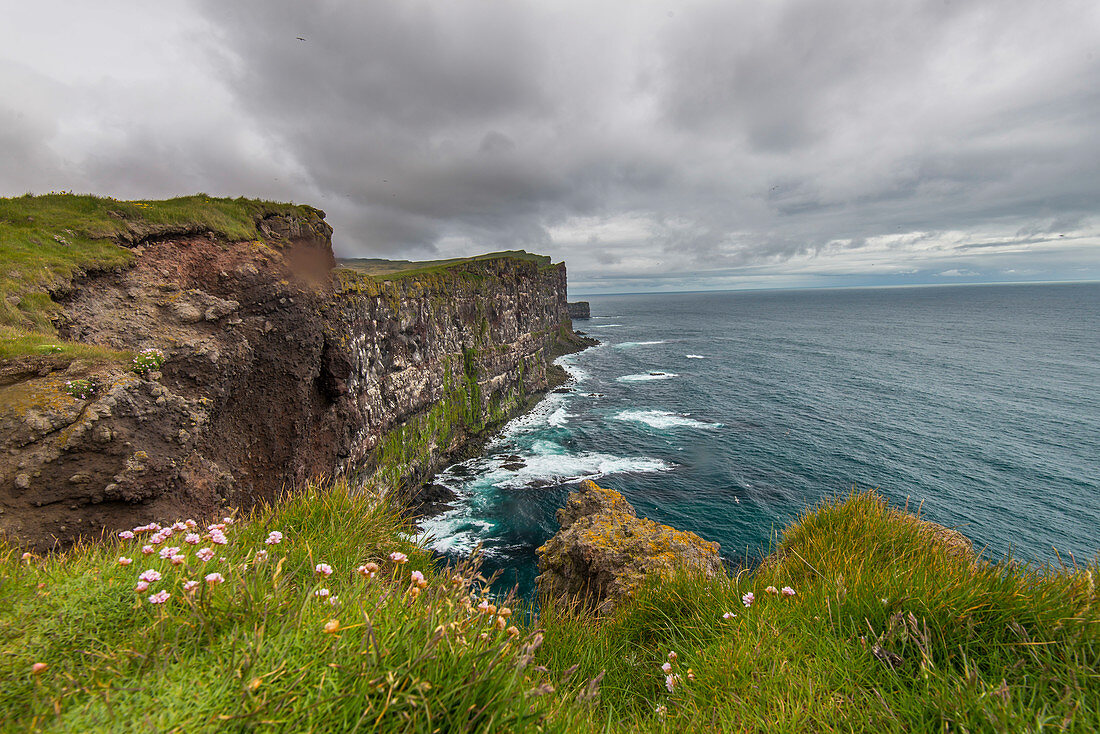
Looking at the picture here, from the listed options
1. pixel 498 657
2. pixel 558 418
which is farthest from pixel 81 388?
pixel 558 418

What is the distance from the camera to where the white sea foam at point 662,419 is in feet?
163

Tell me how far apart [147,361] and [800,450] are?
4682 cm

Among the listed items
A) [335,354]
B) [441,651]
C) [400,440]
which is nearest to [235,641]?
[441,651]

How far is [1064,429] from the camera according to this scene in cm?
4238

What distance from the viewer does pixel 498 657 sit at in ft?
8.60

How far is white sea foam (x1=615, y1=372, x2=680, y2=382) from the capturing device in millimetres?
73525

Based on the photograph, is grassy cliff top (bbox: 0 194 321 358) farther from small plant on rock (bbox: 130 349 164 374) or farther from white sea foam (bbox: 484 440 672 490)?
white sea foam (bbox: 484 440 672 490)

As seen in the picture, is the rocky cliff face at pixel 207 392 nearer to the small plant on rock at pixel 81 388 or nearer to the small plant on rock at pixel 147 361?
the small plant on rock at pixel 81 388

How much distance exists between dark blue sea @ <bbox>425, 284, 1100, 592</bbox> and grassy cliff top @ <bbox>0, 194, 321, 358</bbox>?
47.0ft

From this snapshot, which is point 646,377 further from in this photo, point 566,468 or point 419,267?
point 419,267

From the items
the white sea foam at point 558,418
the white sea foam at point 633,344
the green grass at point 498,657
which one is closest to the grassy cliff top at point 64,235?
the green grass at point 498,657

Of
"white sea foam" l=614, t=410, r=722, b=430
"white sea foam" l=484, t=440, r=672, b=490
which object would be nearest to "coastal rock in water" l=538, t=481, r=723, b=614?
"white sea foam" l=484, t=440, r=672, b=490

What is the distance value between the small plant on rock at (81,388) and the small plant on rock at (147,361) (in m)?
1.43

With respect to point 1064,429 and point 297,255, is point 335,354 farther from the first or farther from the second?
point 1064,429
